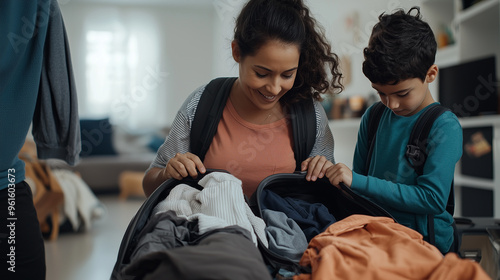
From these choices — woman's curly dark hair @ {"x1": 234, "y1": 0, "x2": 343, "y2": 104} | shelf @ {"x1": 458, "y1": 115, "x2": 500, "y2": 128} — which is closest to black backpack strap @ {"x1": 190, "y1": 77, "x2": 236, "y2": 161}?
woman's curly dark hair @ {"x1": 234, "y1": 0, "x2": 343, "y2": 104}

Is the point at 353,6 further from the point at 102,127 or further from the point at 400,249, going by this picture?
the point at 400,249

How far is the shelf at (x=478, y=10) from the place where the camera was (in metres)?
2.37

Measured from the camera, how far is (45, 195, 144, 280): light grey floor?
96.6 inches

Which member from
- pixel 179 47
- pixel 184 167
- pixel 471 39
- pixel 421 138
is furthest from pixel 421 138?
pixel 179 47

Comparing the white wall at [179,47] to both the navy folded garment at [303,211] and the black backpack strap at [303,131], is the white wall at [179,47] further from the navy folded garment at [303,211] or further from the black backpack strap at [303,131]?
the navy folded garment at [303,211]

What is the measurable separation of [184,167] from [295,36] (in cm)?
41

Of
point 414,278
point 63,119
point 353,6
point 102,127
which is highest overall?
point 353,6

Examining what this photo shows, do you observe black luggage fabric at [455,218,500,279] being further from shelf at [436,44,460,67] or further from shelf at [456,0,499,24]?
shelf at [436,44,460,67]

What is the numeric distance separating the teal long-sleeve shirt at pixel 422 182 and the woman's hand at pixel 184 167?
1.04ft

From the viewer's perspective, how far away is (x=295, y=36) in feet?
3.47

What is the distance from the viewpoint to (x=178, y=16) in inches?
281

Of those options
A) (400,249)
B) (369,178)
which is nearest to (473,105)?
(369,178)

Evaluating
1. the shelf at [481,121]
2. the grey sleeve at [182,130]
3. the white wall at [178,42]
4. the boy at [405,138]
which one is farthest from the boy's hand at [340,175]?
the white wall at [178,42]

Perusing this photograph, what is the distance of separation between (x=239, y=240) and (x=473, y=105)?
2.32 meters
